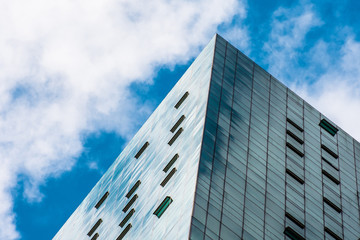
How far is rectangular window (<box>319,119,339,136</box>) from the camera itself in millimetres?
80188

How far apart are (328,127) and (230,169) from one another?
2082 centimetres

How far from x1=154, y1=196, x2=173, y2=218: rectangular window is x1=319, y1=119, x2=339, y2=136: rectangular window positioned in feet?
76.5

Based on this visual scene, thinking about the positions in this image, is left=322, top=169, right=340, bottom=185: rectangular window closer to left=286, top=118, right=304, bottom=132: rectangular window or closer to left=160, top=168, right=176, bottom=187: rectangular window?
left=286, top=118, right=304, bottom=132: rectangular window

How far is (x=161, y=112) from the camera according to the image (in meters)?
81.8

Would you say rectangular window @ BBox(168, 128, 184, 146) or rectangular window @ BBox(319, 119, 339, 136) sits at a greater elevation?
rectangular window @ BBox(319, 119, 339, 136)

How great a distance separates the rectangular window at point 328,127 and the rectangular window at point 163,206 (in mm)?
23331

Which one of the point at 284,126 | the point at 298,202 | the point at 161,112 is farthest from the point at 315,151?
the point at 161,112

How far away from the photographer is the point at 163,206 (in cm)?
6247

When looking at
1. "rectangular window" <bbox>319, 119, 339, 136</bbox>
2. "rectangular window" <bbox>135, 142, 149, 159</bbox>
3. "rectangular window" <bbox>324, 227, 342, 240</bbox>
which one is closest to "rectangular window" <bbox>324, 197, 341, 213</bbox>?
"rectangular window" <bbox>324, 227, 342, 240</bbox>

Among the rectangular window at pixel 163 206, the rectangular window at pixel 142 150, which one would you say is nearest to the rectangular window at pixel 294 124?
the rectangular window at pixel 142 150

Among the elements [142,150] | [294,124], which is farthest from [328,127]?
[142,150]

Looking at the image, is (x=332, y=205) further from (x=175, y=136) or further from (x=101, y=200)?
(x=101, y=200)

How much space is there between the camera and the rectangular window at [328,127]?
8019cm

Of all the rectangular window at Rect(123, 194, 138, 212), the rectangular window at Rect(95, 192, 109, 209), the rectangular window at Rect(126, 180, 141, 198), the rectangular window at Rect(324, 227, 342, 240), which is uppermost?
the rectangular window at Rect(324, 227, 342, 240)
